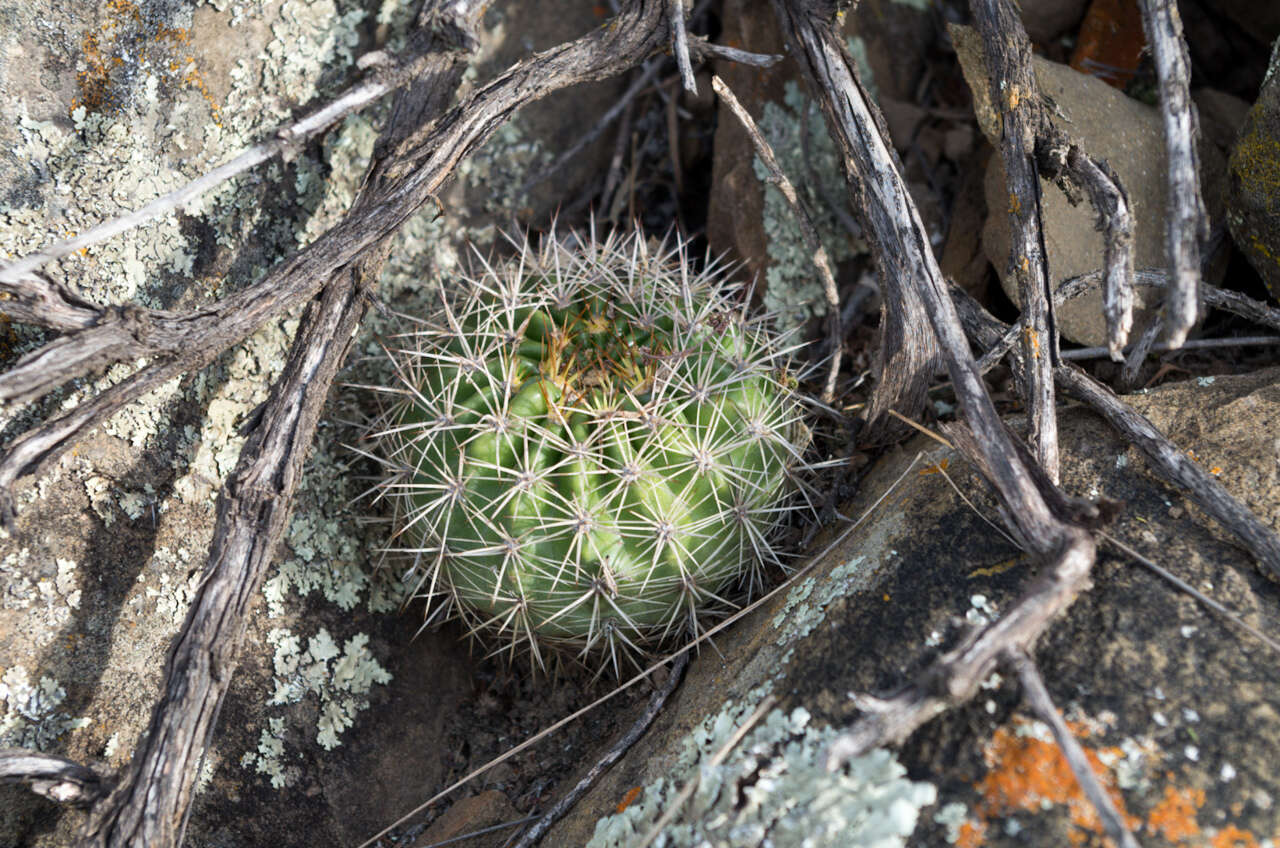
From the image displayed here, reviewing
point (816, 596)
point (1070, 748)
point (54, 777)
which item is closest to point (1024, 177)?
point (816, 596)

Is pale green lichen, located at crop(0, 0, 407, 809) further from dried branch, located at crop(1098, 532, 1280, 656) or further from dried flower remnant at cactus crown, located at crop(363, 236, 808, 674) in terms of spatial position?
dried branch, located at crop(1098, 532, 1280, 656)

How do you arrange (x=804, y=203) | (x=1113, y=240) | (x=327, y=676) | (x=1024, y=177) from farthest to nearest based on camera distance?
(x=804, y=203) < (x=327, y=676) < (x=1024, y=177) < (x=1113, y=240)

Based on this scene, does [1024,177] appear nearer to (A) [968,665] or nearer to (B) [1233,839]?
(A) [968,665]

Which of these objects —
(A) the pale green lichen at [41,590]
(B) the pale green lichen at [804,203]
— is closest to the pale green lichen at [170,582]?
(A) the pale green lichen at [41,590]

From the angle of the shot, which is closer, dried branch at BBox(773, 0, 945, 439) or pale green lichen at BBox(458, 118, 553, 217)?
dried branch at BBox(773, 0, 945, 439)

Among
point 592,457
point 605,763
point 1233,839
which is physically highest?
point 592,457

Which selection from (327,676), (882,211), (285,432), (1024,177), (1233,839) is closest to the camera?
(1233,839)

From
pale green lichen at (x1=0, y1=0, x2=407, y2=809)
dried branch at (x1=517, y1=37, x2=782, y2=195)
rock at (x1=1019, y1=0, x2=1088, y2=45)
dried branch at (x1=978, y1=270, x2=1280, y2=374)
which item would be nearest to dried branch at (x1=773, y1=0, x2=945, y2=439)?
dried branch at (x1=978, y1=270, x2=1280, y2=374)

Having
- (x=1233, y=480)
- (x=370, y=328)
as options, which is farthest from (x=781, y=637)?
(x=370, y=328)
